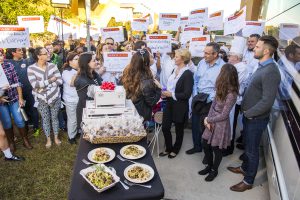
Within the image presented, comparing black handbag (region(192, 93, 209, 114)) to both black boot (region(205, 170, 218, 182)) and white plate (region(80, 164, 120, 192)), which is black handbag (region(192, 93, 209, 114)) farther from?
white plate (region(80, 164, 120, 192))

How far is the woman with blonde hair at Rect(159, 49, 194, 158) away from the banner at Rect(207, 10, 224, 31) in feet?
8.90

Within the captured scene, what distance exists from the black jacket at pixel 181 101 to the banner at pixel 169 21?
3.29m

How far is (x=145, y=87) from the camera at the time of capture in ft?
13.6

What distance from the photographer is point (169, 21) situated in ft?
23.8

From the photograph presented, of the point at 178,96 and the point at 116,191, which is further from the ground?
the point at 178,96

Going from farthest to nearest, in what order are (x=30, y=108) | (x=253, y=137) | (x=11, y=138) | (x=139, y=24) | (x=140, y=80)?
(x=139, y=24) < (x=30, y=108) < (x=11, y=138) < (x=140, y=80) < (x=253, y=137)

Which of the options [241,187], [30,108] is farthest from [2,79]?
[241,187]

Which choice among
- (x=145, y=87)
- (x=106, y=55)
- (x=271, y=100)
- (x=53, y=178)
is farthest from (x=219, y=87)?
(x=53, y=178)

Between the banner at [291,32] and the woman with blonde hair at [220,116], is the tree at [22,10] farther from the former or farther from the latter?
the woman with blonde hair at [220,116]

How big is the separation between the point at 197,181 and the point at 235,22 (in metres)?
3.75

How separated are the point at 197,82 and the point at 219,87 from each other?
4.62ft

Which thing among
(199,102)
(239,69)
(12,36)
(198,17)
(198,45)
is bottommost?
(199,102)

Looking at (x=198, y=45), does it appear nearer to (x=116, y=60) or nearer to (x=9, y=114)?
(x=116, y=60)

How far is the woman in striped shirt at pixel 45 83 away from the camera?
4.85 m
